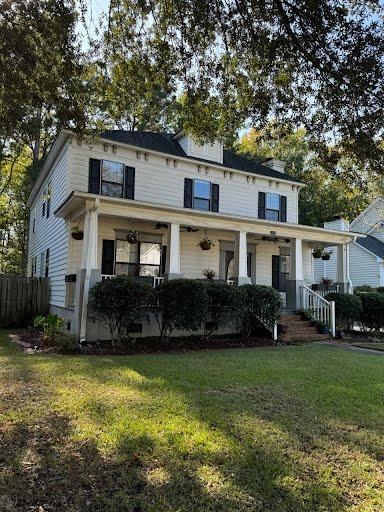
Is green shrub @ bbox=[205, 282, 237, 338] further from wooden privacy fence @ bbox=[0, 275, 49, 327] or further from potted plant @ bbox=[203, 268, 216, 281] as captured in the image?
wooden privacy fence @ bbox=[0, 275, 49, 327]

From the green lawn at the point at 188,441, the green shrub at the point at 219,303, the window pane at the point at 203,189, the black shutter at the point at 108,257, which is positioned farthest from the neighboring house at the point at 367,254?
the green lawn at the point at 188,441

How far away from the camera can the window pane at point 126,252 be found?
1348 cm

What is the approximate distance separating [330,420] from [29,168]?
2309 cm

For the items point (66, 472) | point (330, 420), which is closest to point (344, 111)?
point (330, 420)

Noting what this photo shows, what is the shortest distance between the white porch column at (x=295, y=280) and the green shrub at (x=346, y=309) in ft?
4.03

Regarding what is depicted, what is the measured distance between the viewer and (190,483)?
9.80ft

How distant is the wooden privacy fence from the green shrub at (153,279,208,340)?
6.60 metres

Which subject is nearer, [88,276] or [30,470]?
[30,470]

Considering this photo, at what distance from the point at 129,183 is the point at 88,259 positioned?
4.39 metres

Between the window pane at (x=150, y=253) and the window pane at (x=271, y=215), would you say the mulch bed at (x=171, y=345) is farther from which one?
the window pane at (x=271, y=215)

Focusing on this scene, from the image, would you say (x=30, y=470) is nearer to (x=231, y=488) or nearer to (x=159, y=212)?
(x=231, y=488)

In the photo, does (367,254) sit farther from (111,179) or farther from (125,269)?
(111,179)

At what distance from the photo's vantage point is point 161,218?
465 inches

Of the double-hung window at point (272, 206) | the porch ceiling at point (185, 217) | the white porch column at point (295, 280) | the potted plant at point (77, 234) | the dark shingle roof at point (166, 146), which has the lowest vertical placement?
the white porch column at point (295, 280)
